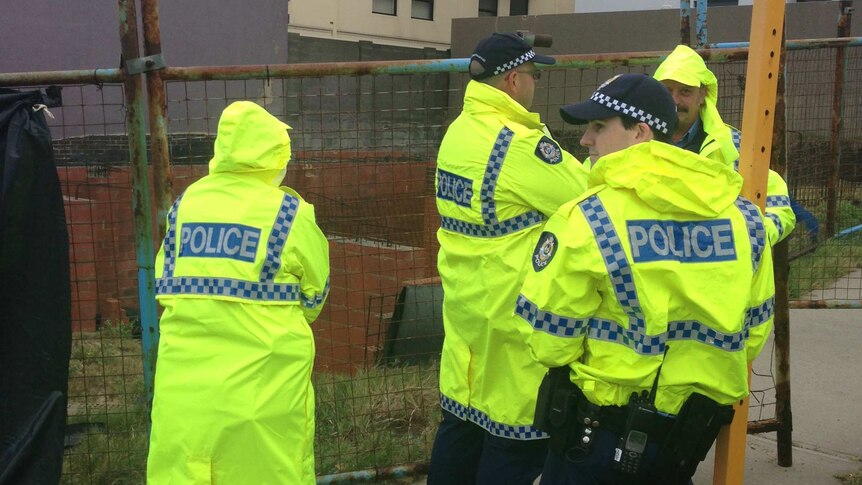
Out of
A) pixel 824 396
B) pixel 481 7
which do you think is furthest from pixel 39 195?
pixel 481 7

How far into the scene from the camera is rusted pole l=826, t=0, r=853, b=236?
24.8ft

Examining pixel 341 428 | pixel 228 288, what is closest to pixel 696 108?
pixel 228 288

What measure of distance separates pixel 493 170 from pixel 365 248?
5055 mm

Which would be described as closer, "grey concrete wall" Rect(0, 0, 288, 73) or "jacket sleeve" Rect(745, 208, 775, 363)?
"jacket sleeve" Rect(745, 208, 775, 363)

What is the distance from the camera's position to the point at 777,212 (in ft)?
10.7

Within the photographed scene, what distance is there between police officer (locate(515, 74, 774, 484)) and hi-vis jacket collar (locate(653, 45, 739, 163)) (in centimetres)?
121

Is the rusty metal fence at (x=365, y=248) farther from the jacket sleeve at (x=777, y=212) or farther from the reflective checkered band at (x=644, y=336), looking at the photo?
the reflective checkered band at (x=644, y=336)

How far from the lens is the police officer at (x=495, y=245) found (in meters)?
3.49

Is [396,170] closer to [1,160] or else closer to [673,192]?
[1,160]

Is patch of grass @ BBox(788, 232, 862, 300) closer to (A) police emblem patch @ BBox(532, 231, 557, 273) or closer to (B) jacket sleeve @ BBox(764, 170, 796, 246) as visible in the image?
(B) jacket sleeve @ BBox(764, 170, 796, 246)

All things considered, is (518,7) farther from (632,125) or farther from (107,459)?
(632,125)

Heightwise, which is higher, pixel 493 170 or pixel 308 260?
pixel 493 170

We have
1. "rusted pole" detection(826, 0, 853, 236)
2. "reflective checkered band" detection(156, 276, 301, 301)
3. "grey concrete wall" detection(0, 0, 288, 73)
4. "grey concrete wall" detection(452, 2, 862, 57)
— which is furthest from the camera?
"grey concrete wall" detection(452, 2, 862, 57)

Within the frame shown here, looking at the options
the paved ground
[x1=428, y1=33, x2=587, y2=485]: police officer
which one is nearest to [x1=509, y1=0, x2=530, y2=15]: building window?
the paved ground
